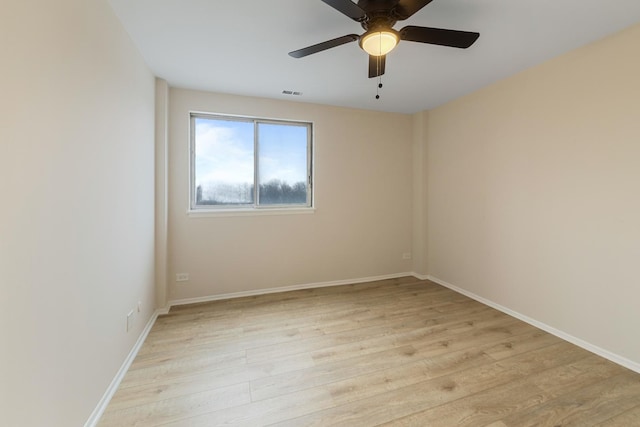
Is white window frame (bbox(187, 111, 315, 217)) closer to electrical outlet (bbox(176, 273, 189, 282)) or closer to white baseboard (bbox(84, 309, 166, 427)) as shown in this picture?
electrical outlet (bbox(176, 273, 189, 282))

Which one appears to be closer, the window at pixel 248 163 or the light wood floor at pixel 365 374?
the light wood floor at pixel 365 374

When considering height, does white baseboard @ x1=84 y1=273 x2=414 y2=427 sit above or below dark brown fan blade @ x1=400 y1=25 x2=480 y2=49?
below

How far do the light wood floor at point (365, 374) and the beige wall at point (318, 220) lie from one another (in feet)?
2.05

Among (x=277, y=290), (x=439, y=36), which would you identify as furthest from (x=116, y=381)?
(x=439, y=36)

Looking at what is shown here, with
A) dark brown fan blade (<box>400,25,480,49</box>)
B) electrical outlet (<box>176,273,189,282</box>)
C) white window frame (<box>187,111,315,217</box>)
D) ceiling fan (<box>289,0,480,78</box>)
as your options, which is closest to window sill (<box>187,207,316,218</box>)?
white window frame (<box>187,111,315,217</box>)

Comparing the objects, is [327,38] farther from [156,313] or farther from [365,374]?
[156,313]

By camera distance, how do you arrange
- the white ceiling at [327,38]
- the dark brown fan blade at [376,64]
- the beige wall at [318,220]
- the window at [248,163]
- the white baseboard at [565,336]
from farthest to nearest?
the window at [248,163], the beige wall at [318,220], the white baseboard at [565,336], the dark brown fan blade at [376,64], the white ceiling at [327,38]

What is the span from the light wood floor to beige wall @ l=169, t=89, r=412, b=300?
62cm

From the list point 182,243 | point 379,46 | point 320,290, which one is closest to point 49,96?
point 379,46

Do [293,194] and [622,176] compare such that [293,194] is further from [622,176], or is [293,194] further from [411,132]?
[622,176]

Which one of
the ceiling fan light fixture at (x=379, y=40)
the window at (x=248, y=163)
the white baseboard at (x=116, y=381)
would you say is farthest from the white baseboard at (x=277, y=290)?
the ceiling fan light fixture at (x=379, y=40)

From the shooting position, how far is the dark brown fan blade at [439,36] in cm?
153

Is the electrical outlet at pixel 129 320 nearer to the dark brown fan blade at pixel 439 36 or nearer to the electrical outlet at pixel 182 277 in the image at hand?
the electrical outlet at pixel 182 277

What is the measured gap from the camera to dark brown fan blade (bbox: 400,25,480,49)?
5.01 ft
